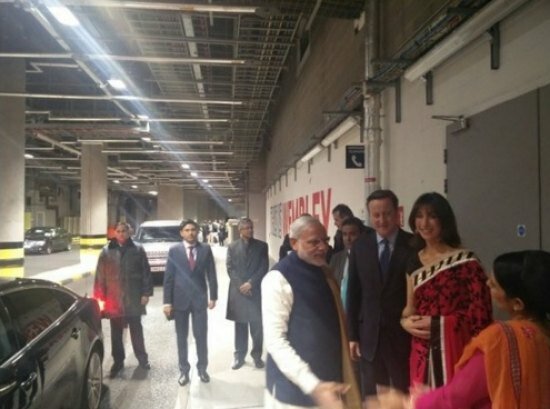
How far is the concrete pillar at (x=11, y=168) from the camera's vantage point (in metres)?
9.44

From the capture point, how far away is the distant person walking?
5.10 metres

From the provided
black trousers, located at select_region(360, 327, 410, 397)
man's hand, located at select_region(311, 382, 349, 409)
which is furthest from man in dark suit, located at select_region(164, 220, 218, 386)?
man's hand, located at select_region(311, 382, 349, 409)

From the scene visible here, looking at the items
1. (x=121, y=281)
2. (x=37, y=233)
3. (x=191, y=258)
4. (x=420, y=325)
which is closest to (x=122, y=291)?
(x=121, y=281)

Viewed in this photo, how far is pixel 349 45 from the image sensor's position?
267 inches

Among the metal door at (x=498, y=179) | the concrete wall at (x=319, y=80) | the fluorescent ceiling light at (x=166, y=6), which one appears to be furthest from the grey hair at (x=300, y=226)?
the fluorescent ceiling light at (x=166, y=6)

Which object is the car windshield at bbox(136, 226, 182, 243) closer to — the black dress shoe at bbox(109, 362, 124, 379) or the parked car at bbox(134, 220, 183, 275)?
the parked car at bbox(134, 220, 183, 275)

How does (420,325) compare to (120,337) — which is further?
(120,337)

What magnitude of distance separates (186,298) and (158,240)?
325 inches

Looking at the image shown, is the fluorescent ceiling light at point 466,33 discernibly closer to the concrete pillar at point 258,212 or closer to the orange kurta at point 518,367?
the orange kurta at point 518,367

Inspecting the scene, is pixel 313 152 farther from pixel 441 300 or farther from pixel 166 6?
pixel 441 300

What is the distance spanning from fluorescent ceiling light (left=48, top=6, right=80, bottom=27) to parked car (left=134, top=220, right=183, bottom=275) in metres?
6.61

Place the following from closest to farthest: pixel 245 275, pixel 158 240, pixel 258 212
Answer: pixel 245 275 < pixel 158 240 < pixel 258 212

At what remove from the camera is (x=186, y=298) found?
4664 mm

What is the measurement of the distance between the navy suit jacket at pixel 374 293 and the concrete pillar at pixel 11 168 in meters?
8.87
